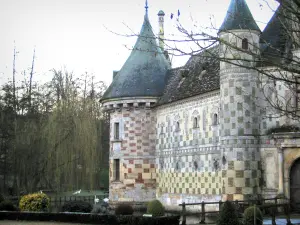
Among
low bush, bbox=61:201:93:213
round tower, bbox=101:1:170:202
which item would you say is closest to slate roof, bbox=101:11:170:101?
round tower, bbox=101:1:170:202

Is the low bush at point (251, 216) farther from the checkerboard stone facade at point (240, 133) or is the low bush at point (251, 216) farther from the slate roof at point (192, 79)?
the slate roof at point (192, 79)

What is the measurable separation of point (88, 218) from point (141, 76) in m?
13.9

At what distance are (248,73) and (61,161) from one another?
65.1 ft

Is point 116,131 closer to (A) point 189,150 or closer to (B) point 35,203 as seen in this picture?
(A) point 189,150

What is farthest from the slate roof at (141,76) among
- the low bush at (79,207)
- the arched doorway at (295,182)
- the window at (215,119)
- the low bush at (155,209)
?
the arched doorway at (295,182)

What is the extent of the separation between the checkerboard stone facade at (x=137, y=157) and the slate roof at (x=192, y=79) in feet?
5.90

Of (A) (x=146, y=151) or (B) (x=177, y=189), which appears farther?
(A) (x=146, y=151)

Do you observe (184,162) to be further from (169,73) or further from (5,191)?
(5,191)

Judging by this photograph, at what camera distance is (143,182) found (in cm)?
3631

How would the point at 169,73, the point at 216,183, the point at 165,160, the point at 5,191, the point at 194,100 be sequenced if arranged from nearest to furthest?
the point at 216,183, the point at 194,100, the point at 165,160, the point at 169,73, the point at 5,191

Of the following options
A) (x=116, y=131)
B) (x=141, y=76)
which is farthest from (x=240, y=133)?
(x=116, y=131)

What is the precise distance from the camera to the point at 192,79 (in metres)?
33.5

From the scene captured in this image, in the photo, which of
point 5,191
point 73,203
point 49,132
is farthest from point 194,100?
point 5,191

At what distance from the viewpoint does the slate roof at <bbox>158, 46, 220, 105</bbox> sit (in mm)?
30672
